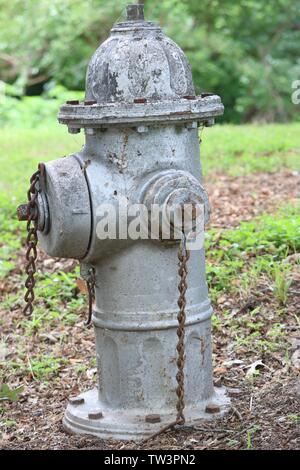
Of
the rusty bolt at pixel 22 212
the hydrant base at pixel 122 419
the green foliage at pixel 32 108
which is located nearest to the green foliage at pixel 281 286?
the hydrant base at pixel 122 419

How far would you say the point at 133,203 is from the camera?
3.46 m

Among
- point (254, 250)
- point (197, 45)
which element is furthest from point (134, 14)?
point (197, 45)

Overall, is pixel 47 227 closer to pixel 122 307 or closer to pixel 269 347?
pixel 122 307

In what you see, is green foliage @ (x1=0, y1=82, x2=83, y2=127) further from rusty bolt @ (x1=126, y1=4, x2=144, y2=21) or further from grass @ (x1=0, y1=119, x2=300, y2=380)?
rusty bolt @ (x1=126, y1=4, x2=144, y2=21)

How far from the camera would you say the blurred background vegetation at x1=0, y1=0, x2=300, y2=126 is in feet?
44.3

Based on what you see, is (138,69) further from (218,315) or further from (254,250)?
(254,250)

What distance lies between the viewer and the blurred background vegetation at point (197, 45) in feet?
44.3

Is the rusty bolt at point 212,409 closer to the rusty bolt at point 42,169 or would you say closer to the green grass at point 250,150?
the rusty bolt at point 42,169

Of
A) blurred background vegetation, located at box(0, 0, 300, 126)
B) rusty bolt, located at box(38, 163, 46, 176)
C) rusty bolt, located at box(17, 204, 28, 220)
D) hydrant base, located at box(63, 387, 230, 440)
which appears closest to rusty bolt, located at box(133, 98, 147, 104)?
rusty bolt, located at box(38, 163, 46, 176)

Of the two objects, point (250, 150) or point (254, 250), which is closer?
point (254, 250)

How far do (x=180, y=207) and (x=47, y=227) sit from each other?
0.54 metres

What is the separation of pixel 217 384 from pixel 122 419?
1.79 ft

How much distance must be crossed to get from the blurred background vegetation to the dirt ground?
313 inches

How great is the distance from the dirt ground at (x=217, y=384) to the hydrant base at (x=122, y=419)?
0.04 metres
